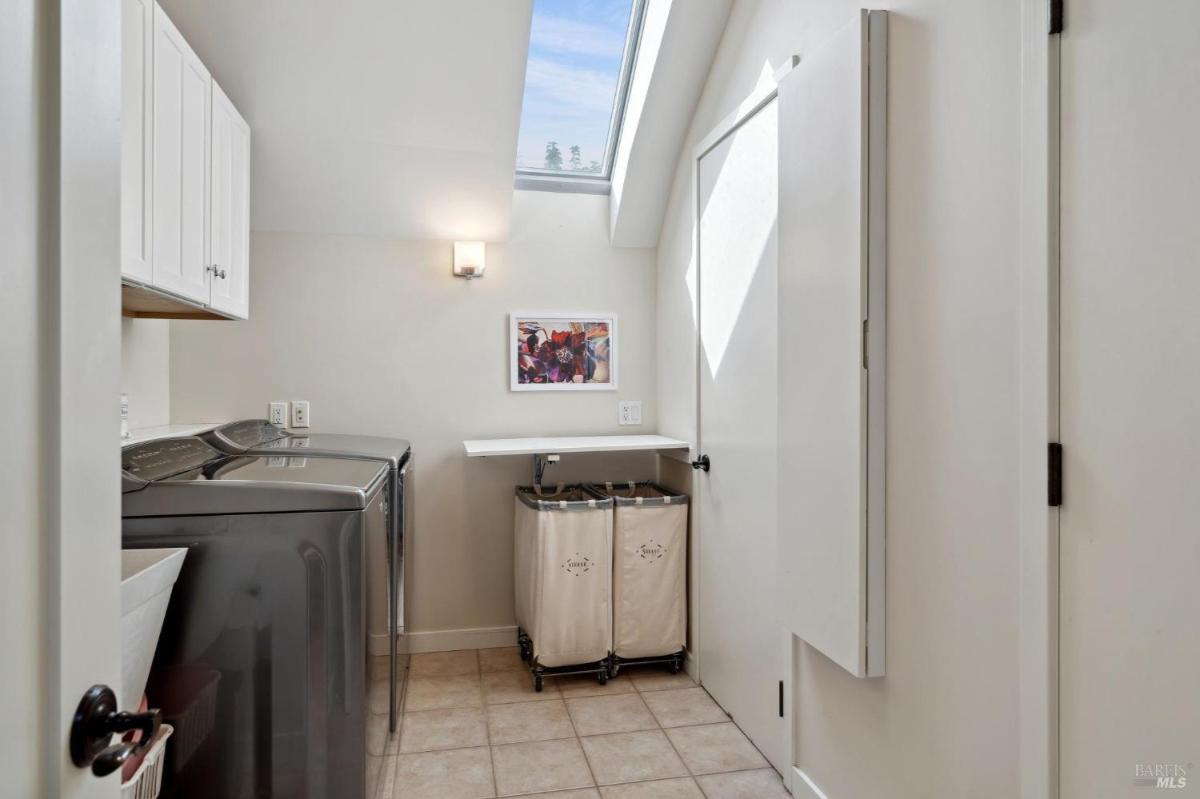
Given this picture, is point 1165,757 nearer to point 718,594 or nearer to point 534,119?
point 718,594

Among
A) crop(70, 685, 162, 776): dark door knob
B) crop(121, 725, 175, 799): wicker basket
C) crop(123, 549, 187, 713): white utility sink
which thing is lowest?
crop(121, 725, 175, 799): wicker basket

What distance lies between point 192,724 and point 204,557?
0.37 m

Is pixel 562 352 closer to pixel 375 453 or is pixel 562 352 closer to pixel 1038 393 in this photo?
pixel 375 453

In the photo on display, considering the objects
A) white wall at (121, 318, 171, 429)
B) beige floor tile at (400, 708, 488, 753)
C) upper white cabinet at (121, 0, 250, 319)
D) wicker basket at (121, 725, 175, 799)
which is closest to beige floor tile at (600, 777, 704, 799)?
beige floor tile at (400, 708, 488, 753)

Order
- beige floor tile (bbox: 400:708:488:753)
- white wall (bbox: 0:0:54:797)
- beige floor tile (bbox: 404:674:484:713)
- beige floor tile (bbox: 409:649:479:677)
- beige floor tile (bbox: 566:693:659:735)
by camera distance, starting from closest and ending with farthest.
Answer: white wall (bbox: 0:0:54:797)
beige floor tile (bbox: 400:708:488:753)
beige floor tile (bbox: 566:693:659:735)
beige floor tile (bbox: 404:674:484:713)
beige floor tile (bbox: 409:649:479:677)

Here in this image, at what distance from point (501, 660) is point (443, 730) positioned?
70 centimetres

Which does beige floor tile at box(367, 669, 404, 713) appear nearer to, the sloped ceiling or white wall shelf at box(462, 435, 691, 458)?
white wall shelf at box(462, 435, 691, 458)

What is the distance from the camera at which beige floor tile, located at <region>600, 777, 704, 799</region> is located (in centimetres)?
225

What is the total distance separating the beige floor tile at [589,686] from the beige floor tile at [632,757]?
1.24 feet

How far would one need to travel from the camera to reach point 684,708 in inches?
113

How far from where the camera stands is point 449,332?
347 centimetres

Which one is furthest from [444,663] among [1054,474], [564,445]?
[1054,474]

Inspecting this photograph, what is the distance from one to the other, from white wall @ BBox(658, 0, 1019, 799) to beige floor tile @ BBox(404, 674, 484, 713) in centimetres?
153

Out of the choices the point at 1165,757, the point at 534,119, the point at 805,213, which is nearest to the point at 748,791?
the point at 1165,757
